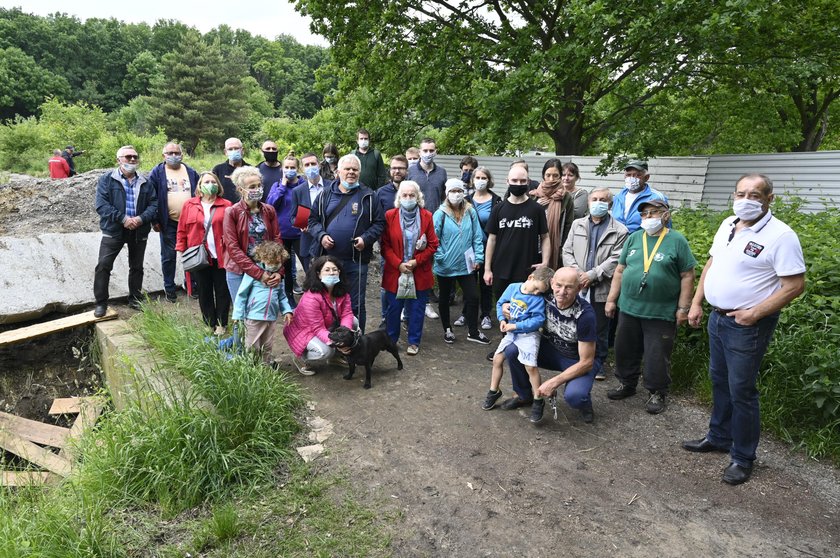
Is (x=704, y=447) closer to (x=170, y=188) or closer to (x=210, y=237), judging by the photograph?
(x=210, y=237)

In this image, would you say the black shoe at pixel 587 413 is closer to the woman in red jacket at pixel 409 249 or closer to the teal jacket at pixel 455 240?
the woman in red jacket at pixel 409 249

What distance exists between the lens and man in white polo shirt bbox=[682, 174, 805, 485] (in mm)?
3000

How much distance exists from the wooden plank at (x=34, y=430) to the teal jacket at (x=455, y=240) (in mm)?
4429

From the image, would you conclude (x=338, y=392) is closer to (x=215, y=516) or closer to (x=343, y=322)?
(x=343, y=322)

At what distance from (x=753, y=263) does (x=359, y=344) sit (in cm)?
301

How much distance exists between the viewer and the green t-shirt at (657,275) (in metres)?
3.97

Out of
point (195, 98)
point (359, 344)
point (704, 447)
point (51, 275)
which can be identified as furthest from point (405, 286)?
point (195, 98)

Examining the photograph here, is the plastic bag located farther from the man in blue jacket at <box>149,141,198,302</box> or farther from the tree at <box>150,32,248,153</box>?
the tree at <box>150,32,248,153</box>

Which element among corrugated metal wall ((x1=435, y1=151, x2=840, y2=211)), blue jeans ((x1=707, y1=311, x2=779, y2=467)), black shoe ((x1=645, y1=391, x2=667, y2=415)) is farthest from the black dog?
corrugated metal wall ((x1=435, y1=151, x2=840, y2=211))

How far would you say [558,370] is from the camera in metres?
4.11

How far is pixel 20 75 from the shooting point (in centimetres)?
5794

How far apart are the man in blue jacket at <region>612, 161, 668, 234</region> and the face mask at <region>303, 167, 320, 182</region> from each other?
3304 millimetres

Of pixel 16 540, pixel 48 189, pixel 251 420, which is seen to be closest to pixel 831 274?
pixel 251 420

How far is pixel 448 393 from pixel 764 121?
39.0ft
